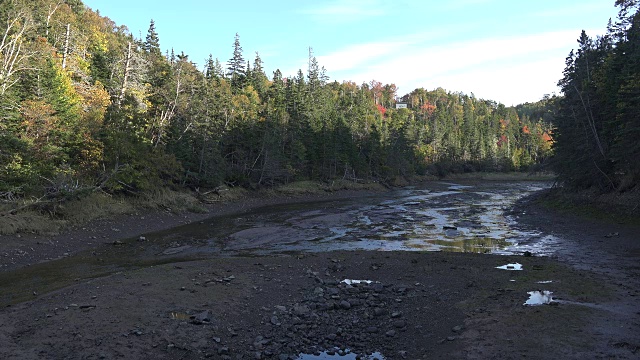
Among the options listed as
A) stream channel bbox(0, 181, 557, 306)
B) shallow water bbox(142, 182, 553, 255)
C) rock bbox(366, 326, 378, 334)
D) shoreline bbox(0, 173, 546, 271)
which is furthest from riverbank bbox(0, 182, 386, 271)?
rock bbox(366, 326, 378, 334)

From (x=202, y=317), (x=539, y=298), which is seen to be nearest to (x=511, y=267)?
(x=539, y=298)

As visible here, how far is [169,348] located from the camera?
7.91m

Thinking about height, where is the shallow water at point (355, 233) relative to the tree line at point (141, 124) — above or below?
below

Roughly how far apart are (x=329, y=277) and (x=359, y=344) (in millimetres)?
5286

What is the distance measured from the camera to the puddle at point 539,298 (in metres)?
10.1

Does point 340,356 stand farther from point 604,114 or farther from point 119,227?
point 604,114

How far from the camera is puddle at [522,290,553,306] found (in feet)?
33.2

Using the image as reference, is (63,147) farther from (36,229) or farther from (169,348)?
(169,348)

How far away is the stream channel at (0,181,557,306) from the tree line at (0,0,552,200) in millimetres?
7491

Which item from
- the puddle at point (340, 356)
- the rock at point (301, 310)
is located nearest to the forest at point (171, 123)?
the rock at point (301, 310)

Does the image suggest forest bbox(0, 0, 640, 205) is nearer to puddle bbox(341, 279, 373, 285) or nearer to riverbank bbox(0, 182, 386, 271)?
riverbank bbox(0, 182, 386, 271)

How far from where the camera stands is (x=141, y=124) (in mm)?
33906

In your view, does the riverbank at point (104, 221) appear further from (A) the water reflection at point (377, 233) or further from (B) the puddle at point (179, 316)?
(B) the puddle at point (179, 316)

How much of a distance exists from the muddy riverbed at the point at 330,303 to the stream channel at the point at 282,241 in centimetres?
17
